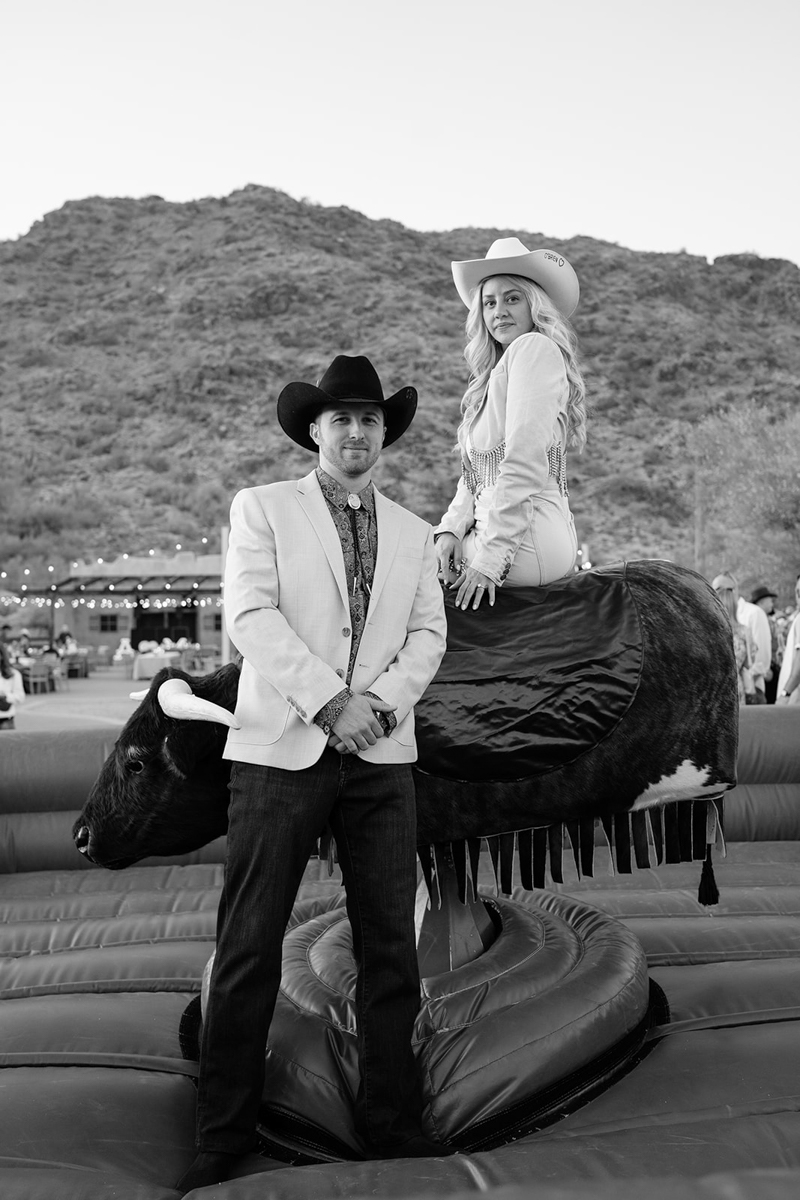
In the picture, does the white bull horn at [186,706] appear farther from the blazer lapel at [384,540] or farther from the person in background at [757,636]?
the person in background at [757,636]

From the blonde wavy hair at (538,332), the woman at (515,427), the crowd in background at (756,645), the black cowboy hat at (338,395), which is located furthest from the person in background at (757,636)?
the black cowboy hat at (338,395)

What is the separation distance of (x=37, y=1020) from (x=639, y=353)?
208 ft

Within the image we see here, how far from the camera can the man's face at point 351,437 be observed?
2.29 metres

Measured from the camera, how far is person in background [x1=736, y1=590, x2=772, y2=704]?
807 centimetres

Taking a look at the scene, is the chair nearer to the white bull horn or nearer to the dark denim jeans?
the white bull horn

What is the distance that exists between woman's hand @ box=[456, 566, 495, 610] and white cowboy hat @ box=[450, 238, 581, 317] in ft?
2.83

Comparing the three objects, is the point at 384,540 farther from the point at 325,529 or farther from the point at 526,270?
the point at 526,270

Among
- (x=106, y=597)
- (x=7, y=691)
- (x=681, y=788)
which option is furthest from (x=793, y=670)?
(x=106, y=597)

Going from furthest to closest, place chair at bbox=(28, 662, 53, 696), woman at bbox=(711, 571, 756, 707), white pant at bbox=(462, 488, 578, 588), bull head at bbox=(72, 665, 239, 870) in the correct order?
chair at bbox=(28, 662, 53, 696), woman at bbox=(711, 571, 756, 707), white pant at bbox=(462, 488, 578, 588), bull head at bbox=(72, 665, 239, 870)

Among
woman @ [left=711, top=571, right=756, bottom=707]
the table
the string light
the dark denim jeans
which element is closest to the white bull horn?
the dark denim jeans

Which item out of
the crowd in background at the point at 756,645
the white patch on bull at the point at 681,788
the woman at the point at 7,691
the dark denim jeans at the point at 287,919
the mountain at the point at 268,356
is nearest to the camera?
the dark denim jeans at the point at 287,919

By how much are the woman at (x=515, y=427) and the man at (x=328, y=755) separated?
0.42 metres

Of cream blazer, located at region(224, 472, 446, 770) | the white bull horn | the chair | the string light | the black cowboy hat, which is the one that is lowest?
the chair

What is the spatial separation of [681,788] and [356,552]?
1099 mm
